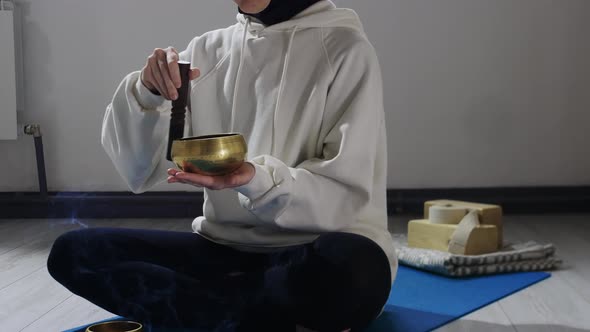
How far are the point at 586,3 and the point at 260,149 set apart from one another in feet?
7.94

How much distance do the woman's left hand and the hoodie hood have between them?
49 cm

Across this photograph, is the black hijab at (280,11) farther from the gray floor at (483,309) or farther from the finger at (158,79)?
the gray floor at (483,309)

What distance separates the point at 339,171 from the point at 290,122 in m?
0.18

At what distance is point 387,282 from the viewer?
1.52m

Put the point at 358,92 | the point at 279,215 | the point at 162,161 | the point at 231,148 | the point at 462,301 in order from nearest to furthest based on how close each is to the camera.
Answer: the point at 231,148 → the point at 279,215 → the point at 358,92 → the point at 162,161 → the point at 462,301

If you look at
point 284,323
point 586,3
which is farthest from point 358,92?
point 586,3

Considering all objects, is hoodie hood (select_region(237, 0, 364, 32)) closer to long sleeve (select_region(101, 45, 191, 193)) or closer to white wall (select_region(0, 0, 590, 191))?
long sleeve (select_region(101, 45, 191, 193))

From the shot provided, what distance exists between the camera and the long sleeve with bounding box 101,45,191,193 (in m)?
1.57

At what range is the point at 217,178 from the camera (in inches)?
48.9

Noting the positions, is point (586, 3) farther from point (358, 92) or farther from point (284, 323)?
point (284, 323)

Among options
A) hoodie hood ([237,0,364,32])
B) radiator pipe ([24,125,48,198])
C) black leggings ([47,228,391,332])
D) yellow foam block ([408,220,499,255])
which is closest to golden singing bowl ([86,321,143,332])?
black leggings ([47,228,391,332])

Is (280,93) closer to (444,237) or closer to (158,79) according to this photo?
(158,79)

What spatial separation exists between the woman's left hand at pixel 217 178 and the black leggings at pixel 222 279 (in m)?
0.28

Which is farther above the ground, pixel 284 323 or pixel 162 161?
pixel 162 161
